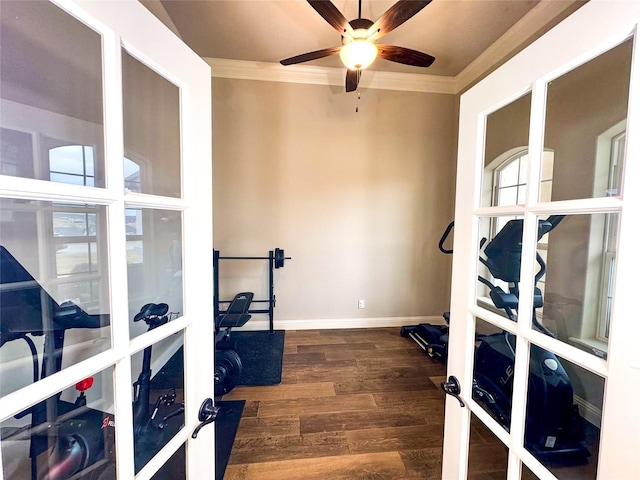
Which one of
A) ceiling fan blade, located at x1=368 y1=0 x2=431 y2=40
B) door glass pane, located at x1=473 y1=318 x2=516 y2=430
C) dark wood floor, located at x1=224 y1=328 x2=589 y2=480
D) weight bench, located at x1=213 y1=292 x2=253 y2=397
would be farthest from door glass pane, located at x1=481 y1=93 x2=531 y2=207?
weight bench, located at x1=213 y1=292 x2=253 y2=397

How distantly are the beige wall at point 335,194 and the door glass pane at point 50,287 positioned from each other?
8.12 ft

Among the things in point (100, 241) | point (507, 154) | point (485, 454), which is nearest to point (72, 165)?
point (100, 241)

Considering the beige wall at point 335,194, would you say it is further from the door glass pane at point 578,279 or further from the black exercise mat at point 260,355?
the door glass pane at point 578,279

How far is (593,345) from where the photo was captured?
2.11 ft

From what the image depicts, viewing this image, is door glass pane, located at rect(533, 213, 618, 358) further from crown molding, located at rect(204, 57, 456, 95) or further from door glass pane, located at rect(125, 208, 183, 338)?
crown molding, located at rect(204, 57, 456, 95)

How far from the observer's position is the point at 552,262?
2.92 feet

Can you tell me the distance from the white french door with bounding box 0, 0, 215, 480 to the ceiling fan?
118 cm

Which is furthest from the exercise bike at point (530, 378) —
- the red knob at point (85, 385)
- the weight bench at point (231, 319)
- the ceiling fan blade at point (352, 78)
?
the ceiling fan blade at point (352, 78)

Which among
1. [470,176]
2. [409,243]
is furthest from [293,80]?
[470,176]

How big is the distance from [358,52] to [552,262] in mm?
1806

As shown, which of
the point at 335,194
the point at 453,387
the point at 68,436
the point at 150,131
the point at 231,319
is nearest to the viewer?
the point at 68,436

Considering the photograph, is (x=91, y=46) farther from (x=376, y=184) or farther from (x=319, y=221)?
(x=376, y=184)

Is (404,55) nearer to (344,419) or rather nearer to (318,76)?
(318,76)

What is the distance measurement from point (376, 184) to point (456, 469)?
284 centimetres
